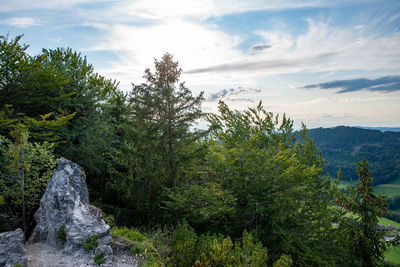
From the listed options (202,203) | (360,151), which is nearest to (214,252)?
(202,203)

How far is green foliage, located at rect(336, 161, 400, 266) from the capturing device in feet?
51.5

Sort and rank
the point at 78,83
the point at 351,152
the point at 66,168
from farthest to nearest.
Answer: the point at 351,152 → the point at 78,83 → the point at 66,168

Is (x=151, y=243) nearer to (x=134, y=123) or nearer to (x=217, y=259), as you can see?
(x=217, y=259)

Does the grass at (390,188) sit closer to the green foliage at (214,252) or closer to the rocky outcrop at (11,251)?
the green foliage at (214,252)

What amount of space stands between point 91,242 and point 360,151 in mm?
187235

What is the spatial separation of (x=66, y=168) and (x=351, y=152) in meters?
190

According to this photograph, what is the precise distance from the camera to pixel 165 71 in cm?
1221

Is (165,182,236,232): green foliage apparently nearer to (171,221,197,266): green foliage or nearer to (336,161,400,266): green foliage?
(171,221,197,266): green foliage

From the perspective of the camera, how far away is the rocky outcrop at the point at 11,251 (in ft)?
23.0

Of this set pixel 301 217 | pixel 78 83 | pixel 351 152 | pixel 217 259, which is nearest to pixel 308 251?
pixel 301 217

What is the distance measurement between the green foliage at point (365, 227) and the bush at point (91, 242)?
50.3ft

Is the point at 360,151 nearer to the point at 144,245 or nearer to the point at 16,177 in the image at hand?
the point at 144,245

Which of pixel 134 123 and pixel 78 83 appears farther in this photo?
pixel 78 83

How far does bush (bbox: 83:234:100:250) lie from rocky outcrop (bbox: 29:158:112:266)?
9cm
